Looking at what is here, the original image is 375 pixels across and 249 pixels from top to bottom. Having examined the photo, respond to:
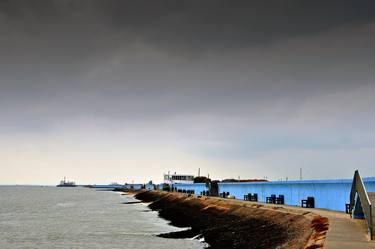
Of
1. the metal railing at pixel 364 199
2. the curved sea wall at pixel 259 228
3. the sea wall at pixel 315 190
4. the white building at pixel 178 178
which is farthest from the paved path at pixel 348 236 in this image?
the white building at pixel 178 178

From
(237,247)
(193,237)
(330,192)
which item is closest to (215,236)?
(193,237)

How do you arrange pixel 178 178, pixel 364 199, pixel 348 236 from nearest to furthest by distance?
pixel 348 236 < pixel 364 199 < pixel 178 178

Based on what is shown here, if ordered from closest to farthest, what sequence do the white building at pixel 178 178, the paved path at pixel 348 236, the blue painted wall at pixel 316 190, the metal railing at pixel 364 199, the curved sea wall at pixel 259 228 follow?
the paved path at pixel 348 236
the metal railing at pixel 364 199
the curved sea wall at pixel 259 228
the blue painted wall at pixel 316 190
the white building at pixel 178 178

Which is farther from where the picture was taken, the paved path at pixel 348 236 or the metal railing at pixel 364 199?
the metal railing at pixel 364 199

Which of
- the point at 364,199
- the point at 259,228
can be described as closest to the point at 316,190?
the point at 259,228

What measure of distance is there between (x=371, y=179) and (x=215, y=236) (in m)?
10.5

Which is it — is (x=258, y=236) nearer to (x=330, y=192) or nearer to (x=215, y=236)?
(x=215, y=236)

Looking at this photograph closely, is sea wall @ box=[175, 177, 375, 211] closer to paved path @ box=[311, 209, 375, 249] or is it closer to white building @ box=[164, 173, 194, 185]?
paved path @ box=[311, 209, 375, 249]

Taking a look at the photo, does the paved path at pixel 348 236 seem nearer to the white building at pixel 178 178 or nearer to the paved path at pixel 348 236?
the paved path at pixel 348 236

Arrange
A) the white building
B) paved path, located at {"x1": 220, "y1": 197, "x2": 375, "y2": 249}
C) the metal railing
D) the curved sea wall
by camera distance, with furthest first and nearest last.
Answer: the white building → the curved sea wall → the metal railing → paved path, located at {"x1": 220, "y1": 197, "x2": 375, "y2": 249}

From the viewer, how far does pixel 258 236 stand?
76.7 feet

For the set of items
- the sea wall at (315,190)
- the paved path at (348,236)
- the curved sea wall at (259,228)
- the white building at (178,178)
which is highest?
the white building at (178,178)

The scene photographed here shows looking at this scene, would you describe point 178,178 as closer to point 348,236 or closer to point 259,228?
point 259,228

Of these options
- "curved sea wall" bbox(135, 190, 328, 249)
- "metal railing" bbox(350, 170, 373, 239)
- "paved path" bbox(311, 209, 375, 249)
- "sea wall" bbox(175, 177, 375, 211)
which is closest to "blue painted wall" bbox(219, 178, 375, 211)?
"sea wall" bbox(175, 177, 375, 211)
